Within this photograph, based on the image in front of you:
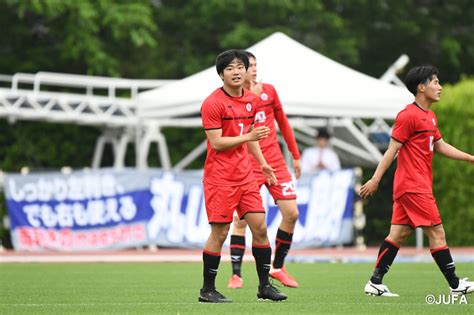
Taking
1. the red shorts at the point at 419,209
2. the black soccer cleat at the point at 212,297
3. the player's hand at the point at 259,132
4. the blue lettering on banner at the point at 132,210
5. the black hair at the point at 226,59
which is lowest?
the blue lettering on banner at the point at 132,210

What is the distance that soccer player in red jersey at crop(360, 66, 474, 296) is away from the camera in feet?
35.5

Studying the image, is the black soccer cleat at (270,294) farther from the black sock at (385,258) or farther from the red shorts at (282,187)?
the red shorts at (282,187)

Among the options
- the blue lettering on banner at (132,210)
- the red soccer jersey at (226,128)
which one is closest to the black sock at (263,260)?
the red soccer jersey at (226,128)

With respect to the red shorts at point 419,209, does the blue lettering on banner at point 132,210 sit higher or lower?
lower

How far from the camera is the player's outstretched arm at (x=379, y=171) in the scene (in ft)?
35.2

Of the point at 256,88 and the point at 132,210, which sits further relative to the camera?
the point at 132,210

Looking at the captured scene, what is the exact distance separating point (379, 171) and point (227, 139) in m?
1.45

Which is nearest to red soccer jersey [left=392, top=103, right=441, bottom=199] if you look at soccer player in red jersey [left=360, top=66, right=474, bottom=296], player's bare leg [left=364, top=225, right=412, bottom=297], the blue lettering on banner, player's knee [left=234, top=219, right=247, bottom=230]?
soccer player in red jersey [left=360, top=66, right=474, bottom=296]

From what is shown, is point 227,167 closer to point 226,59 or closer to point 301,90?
point 226,59

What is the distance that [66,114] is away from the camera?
2317 cm

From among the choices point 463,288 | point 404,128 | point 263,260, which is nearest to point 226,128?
point 263,260

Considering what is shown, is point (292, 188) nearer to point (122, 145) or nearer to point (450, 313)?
point (450, 313)

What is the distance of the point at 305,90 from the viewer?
20062mm

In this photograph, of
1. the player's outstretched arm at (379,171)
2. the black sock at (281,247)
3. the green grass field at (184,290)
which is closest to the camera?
the green grass field at (184,290)
